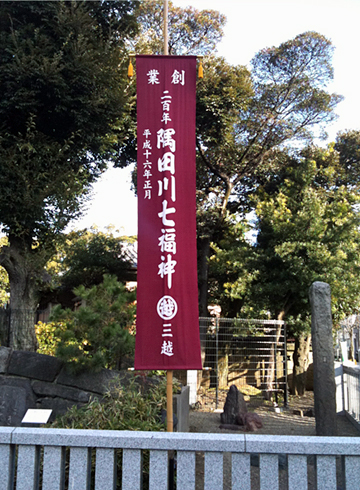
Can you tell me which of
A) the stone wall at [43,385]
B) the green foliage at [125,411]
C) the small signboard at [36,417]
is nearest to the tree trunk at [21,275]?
the stone wall at [43,385]

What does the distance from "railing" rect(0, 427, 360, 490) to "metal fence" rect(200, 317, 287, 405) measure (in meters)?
8.43

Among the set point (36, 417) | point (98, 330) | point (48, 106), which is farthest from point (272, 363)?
point (36, 417)

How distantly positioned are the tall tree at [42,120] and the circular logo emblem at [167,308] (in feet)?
13.8

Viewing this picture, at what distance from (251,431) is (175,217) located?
475cm

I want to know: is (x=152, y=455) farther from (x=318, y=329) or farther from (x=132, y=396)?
(x=318, y=329)

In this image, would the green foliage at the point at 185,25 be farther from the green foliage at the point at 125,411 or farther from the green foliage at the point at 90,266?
the green foliage at the point at 125,411

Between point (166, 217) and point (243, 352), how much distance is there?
934 centimetres

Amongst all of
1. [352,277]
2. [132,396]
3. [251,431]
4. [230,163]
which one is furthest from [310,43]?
[132,396]

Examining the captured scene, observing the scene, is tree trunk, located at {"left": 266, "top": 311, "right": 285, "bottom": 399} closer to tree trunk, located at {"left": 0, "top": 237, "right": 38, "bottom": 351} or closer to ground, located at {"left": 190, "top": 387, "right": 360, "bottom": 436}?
ground, located at {"left": 190, "top": 387, "right": 360, "bottom": 436}

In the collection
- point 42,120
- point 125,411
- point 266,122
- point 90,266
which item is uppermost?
point 266,122

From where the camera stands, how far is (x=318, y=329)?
6.62 m

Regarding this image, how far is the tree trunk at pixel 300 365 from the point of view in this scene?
13.8 metres

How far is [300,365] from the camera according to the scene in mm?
14000

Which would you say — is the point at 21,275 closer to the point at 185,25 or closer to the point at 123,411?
the point at 123,411
